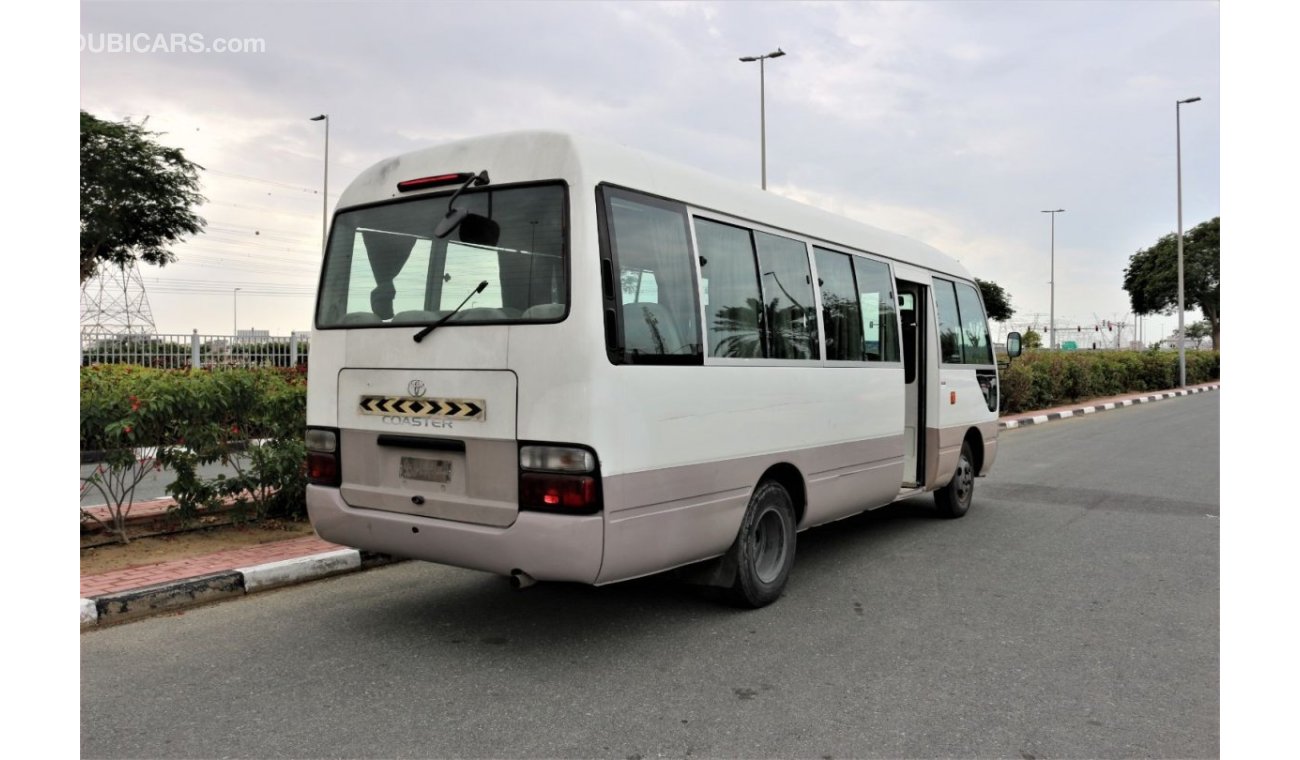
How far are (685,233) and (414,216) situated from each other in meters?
1.42

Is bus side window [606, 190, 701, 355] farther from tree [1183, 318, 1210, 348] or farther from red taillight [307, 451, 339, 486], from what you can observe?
tree [1183, 318, 1210, 348]

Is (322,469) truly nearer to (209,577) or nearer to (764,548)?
(209,577)

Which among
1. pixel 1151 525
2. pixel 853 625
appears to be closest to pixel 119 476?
pixel 853 625

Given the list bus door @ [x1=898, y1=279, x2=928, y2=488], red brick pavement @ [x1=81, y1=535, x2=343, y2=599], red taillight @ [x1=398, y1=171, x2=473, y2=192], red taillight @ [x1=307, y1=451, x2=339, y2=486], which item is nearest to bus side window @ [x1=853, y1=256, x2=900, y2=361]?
bus door @ [x1=898, y1=279, x2=928, y2=488]

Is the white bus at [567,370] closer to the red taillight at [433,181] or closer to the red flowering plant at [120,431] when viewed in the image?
the red taillight at [433,181]

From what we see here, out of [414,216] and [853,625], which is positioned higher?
[414,216]

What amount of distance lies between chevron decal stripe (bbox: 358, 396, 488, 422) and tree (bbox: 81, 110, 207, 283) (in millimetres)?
25561

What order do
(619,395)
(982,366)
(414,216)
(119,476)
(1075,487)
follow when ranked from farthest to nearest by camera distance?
(1075,487)
(982,366)
(119,476)
(414,216)
(619,395)

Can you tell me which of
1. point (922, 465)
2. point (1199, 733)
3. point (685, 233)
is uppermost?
point (685, 233)

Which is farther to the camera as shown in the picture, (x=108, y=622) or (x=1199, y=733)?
(x=108, y=622)

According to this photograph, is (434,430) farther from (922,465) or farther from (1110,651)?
(922,465)

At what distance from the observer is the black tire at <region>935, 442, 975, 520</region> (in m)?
8.15

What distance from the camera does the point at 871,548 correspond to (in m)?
6.97

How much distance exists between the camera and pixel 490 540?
4.21 meters
